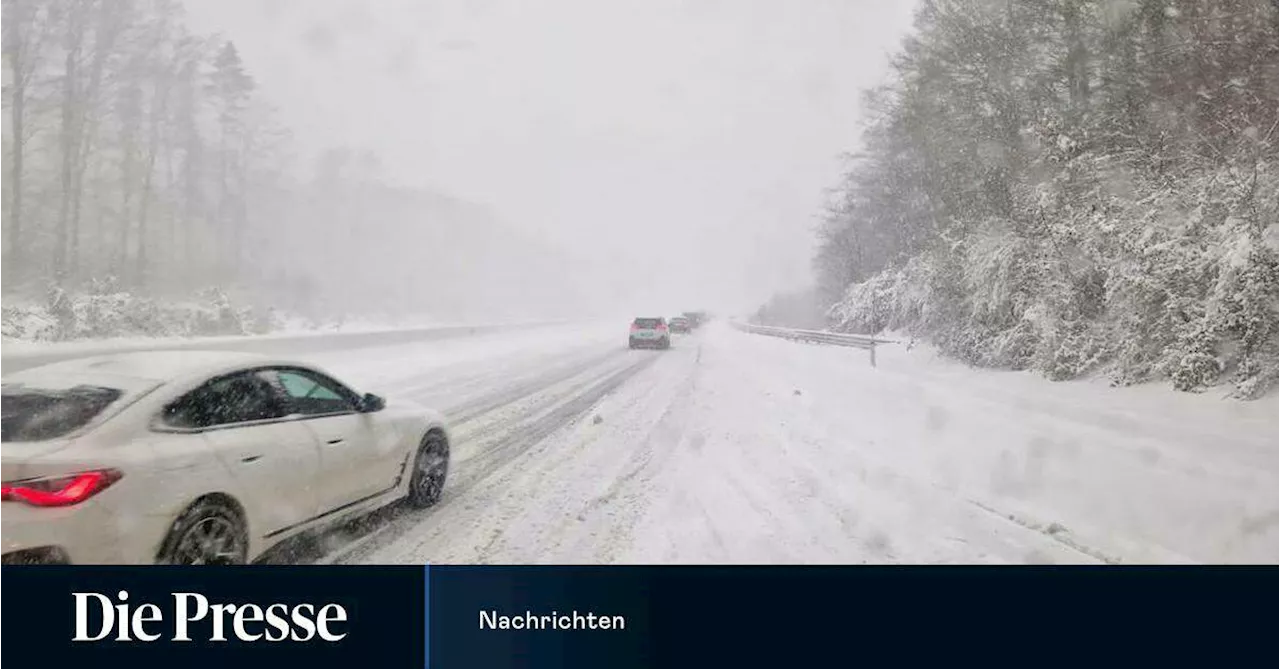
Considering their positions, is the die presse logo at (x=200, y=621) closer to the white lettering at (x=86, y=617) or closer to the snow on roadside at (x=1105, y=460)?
the white lettering at (x=86, y=617)

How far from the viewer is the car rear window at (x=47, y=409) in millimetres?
2371

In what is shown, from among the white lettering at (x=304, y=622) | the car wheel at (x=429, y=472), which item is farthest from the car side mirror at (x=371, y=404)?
the white lettering at (x=304, y=622)

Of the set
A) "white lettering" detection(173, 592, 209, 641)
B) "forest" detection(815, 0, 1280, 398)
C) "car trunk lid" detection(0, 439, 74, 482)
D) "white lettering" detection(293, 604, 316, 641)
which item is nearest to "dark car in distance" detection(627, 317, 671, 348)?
"forest" detection(815, 0, 1280, 398)

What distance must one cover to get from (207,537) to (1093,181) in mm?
8025

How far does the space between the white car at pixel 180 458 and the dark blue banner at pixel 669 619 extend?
30 cm

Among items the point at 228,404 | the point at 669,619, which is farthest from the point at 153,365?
the point at 669,619

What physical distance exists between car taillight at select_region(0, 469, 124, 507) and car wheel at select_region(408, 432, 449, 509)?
1.57 metres

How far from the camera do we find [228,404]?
9.27ft

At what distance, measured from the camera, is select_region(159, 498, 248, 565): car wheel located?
2359 millimetres

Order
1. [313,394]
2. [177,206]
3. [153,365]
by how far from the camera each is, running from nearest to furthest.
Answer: [153,365]
[313,394]
[177,206]

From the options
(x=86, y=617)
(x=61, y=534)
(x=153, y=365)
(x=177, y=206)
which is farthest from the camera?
(x=177, y=206)

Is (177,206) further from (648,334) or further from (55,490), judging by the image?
(648,334)

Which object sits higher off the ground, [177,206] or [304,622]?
[177,206]

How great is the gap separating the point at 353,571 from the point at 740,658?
70.7 inches
